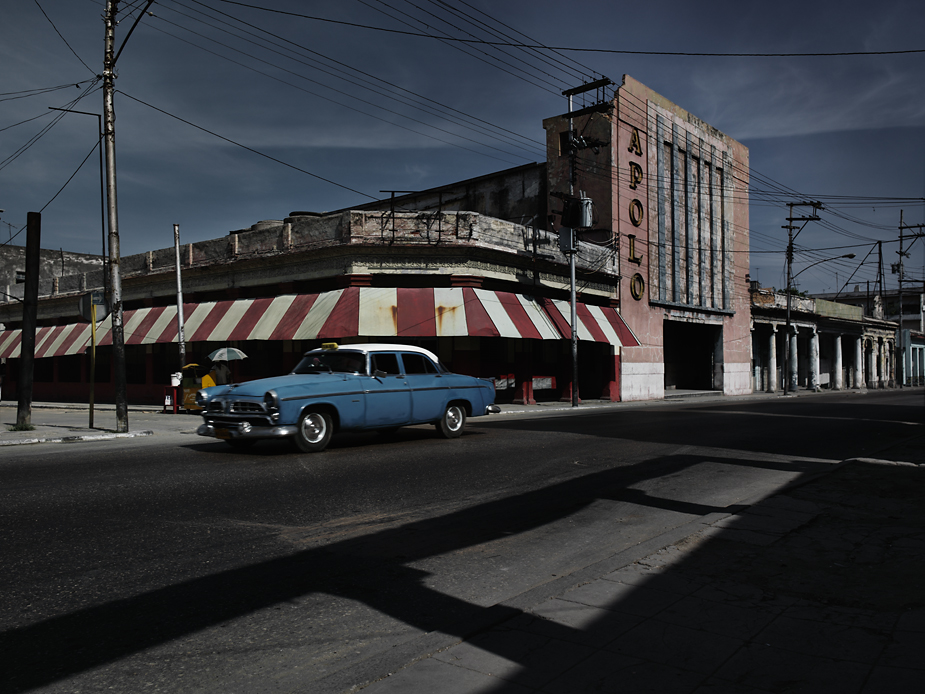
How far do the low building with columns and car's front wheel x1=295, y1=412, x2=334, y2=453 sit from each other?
39880mm

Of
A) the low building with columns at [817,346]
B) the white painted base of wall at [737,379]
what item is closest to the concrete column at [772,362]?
the low building with columns at [817,346]

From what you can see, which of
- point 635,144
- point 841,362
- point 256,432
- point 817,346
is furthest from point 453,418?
point 841,362

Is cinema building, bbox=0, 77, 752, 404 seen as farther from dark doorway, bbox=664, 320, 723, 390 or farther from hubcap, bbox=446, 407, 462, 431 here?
hubcap, bbox=446, 407, 462, 431

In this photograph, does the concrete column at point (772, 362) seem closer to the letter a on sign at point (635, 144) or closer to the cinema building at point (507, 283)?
the cinema building at point (507, 283)

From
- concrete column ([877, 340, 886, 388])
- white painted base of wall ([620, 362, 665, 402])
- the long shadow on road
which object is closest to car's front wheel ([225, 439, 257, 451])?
the long shadow on road

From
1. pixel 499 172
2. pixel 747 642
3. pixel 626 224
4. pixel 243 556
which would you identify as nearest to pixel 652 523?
pixel 747 642

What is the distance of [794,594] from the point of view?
4.17 meters

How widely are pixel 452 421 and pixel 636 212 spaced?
924 inches

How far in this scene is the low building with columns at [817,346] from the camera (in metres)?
48.1

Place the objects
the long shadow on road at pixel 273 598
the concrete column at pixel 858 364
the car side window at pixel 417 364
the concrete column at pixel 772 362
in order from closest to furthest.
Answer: the long shadow on road at pixel 273 598 → the car side window at pixel 417 364 → the concrete column at pixel 772 362 → the concrete column at pixel 858 364

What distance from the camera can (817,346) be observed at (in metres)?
54.7

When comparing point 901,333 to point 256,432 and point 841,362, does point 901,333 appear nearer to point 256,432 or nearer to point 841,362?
point 841,362

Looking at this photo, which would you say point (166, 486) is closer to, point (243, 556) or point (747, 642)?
point (243, 556)

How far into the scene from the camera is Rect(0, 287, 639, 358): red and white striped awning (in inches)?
886
